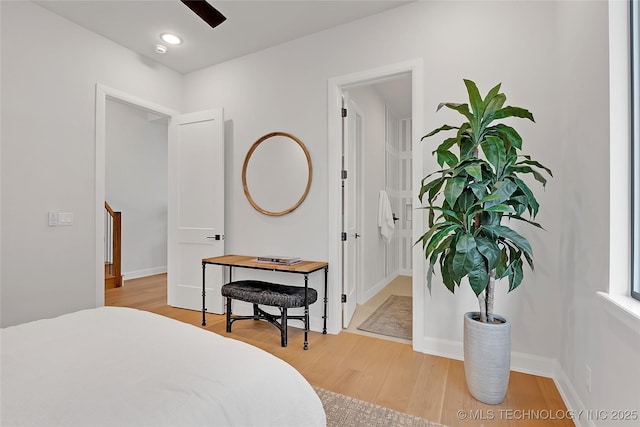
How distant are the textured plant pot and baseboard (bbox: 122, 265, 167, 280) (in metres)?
5.31

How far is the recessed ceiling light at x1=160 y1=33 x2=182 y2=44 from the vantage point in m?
3.08

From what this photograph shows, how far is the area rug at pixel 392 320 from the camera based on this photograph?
2971mm

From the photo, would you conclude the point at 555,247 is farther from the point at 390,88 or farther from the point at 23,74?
the point at 23,74

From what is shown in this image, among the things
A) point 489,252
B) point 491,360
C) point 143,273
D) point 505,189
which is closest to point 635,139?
point 505,189

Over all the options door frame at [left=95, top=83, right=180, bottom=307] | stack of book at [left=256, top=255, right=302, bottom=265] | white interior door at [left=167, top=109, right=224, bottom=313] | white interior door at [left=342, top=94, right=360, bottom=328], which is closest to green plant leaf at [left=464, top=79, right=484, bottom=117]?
white interior door at [left=342, top=94, right=360, bottom=328]

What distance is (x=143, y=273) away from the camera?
5.64 m

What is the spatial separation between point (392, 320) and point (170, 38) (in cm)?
367

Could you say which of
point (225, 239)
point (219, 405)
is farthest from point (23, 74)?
point (219, 405)

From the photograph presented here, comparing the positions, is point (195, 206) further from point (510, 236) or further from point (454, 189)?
point (510, 236)

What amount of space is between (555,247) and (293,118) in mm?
2462

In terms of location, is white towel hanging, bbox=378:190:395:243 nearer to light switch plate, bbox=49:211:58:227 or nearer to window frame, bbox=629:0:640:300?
window frame, bbox=629:0:640:300

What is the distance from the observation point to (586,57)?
5.39 feet

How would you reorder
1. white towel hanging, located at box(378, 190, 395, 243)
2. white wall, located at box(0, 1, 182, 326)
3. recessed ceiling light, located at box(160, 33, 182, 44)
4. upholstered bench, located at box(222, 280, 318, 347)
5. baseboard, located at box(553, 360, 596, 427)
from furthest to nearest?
white towel hanging, located at box(378, 190, 395, 243) → recessed ceiling light, located at box(160, 33, 182, 44) → upholstered bench, located at box(222, 280, 318, 347) → white wall, located at box(0, 1, 182, 326) → baseboard, located at box(553, 360, 596, 427)

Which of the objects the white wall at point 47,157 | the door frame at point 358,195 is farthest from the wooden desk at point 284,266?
the white wall at point 47,157
